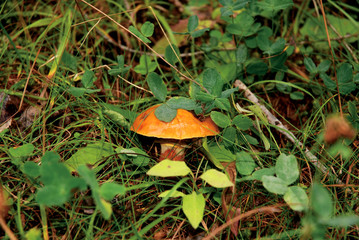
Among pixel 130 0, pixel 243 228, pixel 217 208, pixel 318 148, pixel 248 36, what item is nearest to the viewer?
pixel 243 228

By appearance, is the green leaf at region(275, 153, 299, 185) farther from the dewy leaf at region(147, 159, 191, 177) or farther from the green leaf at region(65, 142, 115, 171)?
the green leaf at region(65, 142, 115, 171)

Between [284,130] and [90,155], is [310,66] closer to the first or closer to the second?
[284,130]

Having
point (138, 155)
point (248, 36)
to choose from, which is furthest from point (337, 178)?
point (248, 36)

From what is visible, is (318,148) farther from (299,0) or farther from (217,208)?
(299,0)

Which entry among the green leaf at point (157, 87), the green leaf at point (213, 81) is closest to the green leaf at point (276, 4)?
the green leaf at point (213, 81)

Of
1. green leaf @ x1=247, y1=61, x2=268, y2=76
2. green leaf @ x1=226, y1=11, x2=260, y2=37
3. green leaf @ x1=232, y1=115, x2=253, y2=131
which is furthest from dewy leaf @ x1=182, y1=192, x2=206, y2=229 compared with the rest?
green leaf @ x1=226, y1=11, x2=260, y2=37
